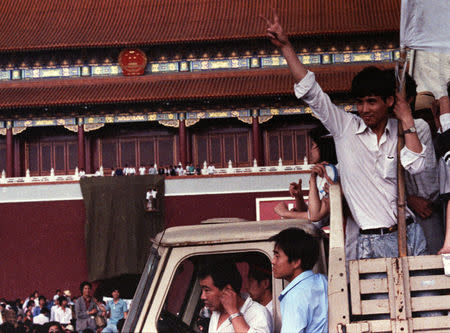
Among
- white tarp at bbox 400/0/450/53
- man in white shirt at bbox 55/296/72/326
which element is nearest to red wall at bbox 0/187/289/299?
man in white shirt at bbox 55/296/72/326

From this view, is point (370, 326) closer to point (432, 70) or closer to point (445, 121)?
point (445, 121)

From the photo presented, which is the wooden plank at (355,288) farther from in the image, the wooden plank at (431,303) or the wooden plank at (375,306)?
the wooden plank at (431,303)

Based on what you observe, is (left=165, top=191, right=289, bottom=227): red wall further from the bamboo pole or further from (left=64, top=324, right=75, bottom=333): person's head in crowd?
the bamboo pole

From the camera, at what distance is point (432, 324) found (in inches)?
135

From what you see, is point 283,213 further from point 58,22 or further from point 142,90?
point 58,22

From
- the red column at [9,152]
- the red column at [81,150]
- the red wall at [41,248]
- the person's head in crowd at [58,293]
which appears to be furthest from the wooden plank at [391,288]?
the red column at [9,152]

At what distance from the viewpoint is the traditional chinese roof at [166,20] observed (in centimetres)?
2311

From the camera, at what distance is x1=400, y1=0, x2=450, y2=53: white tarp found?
3992 millimetres

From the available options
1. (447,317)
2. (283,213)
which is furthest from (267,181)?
(447,317)

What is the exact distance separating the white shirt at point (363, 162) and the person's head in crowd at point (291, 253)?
0.43m

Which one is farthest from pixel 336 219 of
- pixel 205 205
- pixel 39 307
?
pixel 205 205

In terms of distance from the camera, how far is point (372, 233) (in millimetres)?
4008

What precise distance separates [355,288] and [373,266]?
4.7 inches

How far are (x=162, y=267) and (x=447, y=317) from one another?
48.3 inches
